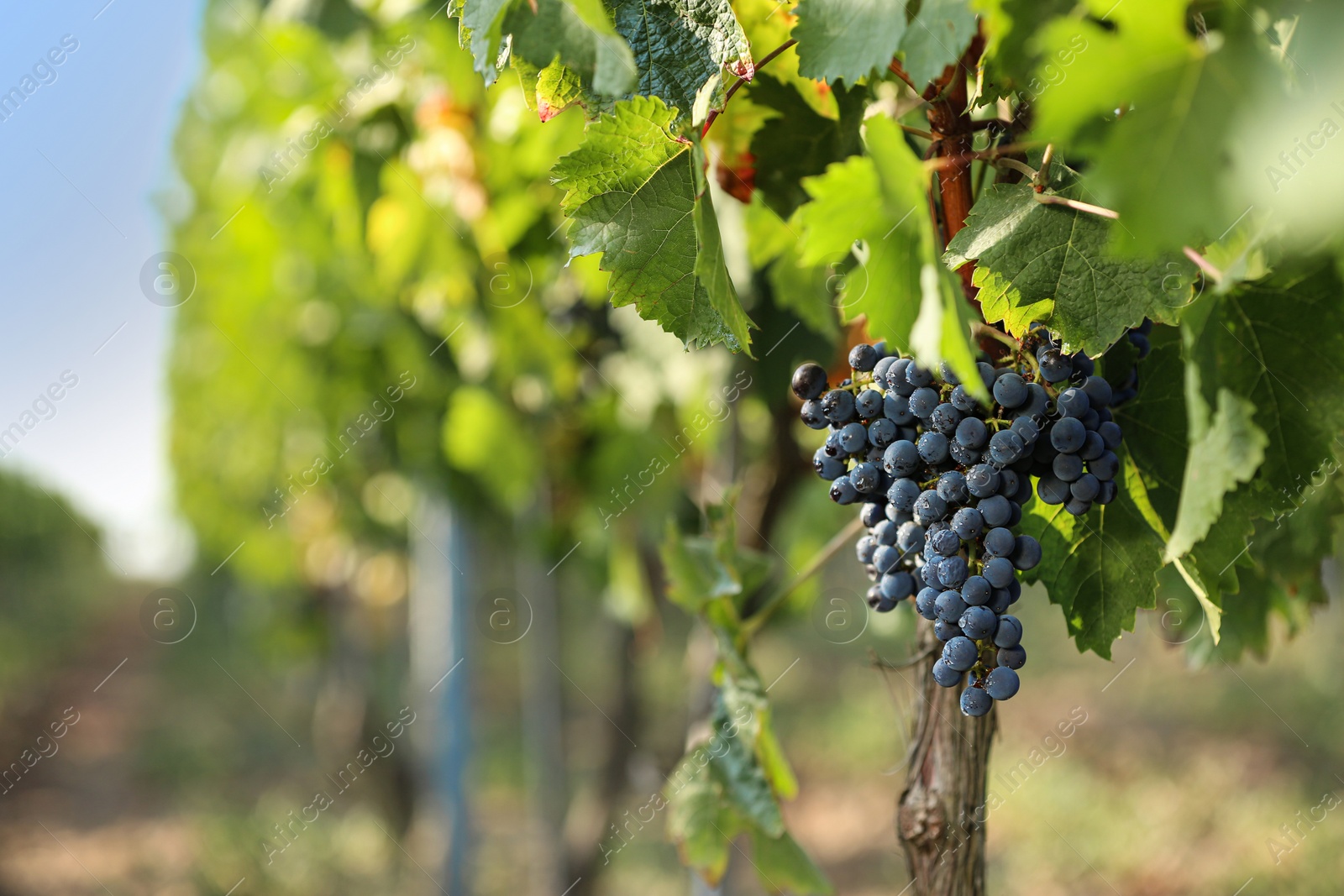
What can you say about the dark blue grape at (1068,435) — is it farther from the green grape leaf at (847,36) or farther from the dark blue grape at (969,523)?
the green grape leaf at (847,36)

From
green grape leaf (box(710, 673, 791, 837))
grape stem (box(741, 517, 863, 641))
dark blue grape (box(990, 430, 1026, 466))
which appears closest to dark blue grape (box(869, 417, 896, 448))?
dark blue grape (box(990, 430, 1026, 466))

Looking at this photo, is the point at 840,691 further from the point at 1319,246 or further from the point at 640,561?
the point at 1319,246

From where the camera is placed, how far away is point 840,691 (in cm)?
984

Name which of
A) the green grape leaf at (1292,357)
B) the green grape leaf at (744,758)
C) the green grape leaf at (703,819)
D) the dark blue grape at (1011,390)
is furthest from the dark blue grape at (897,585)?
the green grape leaf at (703,819)

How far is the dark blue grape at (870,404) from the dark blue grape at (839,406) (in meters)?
0.01

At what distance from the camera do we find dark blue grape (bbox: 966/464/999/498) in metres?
0.80

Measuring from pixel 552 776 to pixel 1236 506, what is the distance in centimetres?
318

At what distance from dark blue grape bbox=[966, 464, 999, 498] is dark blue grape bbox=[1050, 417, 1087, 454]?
6cm

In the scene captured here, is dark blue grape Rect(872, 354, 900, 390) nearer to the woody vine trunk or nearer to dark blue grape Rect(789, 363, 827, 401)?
dark blue grape Rect(789, 363, 827, 401)

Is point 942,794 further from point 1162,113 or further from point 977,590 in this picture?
point 1162,113

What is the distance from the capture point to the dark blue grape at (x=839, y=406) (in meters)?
0.91

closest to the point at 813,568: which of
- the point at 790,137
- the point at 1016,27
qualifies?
the point at 790,137

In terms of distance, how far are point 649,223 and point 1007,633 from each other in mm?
471

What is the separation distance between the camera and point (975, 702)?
0.80m
